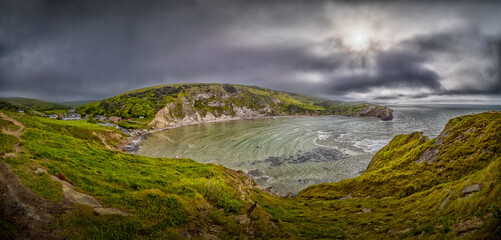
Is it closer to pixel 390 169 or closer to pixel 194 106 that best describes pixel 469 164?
pixel 390 169

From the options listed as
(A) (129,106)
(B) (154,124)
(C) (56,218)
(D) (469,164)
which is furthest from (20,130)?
(A) (129,106)

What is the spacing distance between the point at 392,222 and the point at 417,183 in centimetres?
A: 1025

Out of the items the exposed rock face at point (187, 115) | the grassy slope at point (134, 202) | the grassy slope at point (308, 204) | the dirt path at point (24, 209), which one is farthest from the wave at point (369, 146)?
the exposed rock face at point (187, 115)

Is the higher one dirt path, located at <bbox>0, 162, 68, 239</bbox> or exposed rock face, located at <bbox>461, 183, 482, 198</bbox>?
dirt path, located at <bbox>0, 162, 68, 239</bbox>

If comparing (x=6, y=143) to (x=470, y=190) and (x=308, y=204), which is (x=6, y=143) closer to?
(x=308, y=204)

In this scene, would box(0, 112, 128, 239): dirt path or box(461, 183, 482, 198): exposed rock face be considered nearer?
box(0, 112, 128, 239): dirt path

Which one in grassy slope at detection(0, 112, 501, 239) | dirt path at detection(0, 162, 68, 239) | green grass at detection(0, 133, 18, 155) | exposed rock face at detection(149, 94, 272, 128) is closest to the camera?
dirt path at detection(0, 162, 68, 239)

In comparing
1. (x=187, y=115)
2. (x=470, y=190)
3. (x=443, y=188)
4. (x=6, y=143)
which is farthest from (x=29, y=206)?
(x=187, y=115)

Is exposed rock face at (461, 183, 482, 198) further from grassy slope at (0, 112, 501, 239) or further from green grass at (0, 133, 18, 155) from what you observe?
green grass at (0, 133, 18, 155)

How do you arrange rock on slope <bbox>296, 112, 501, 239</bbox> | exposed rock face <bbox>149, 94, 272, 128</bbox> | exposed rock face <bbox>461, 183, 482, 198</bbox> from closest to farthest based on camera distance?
rock on slope <bbox>296, 112, 501, 239</bbox>, exposed rock face <bbox>461, 183, 482, 198</bbox>, exposed rock face <bbox>149, 94, 272, 128</bbox>

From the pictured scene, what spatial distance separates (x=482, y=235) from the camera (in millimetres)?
5871

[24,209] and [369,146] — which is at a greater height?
[24,209]

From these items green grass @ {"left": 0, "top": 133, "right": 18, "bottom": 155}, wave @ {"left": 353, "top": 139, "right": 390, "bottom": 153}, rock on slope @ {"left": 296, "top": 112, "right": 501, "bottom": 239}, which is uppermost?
green grass @ {"left": 0, "top": 133, "right": 18, "bottom": 155}

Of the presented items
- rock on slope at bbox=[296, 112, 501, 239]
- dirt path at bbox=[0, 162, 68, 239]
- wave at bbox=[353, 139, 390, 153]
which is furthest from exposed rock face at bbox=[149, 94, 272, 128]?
rock on slope at bbox=[296, 112, 501, 239]
